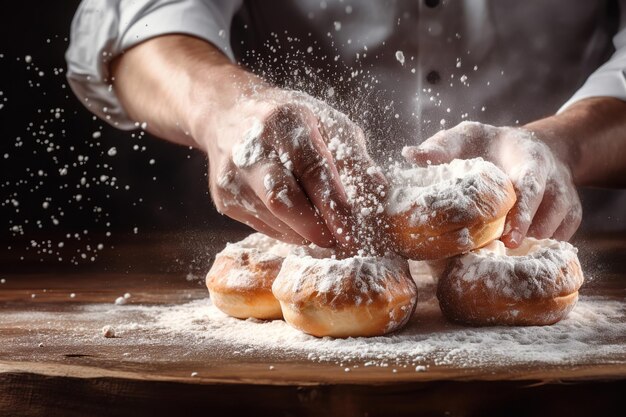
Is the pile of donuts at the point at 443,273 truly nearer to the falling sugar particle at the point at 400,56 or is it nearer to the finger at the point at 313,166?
the finger at the point at 313,166

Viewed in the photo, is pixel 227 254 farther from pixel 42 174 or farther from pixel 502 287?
pixel 42 174

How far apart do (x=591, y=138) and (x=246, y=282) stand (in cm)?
91

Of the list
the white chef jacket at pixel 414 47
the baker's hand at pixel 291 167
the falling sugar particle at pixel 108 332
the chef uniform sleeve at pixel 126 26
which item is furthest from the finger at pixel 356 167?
the chef uniform sleeve at pixel 126 26

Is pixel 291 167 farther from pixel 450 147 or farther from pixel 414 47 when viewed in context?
pixel 414 47

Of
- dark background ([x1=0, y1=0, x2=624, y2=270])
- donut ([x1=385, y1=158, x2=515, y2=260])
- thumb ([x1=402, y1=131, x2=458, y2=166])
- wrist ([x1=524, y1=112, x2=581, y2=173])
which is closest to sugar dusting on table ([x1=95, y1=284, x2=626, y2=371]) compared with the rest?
donut ([x1=385, y1=158, x2=515, y2=260])

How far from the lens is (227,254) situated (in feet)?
4.27

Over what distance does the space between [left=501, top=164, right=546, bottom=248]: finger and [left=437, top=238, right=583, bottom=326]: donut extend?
1.9 inches

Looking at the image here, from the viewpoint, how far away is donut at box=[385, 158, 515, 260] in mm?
1101

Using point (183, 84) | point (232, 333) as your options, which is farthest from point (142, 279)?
point (232, 333)

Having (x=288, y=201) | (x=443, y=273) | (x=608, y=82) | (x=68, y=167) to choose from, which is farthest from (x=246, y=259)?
(x=68, y=167)

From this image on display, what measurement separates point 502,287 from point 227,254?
0.46m

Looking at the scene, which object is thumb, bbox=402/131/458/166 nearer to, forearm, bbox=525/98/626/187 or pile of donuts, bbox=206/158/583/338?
pile of donuts, bbox=206/158/583/338

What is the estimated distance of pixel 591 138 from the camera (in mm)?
1721

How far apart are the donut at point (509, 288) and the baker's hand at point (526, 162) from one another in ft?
0.40
